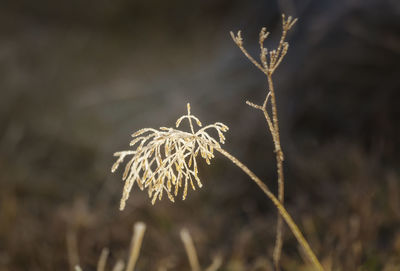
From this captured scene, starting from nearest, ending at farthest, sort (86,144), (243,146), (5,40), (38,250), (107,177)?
1. (38,250)
2. (243,146)
3. (107,177)
4. (86,144)
5. (5,40)

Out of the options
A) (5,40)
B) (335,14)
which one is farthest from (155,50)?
(335,14)

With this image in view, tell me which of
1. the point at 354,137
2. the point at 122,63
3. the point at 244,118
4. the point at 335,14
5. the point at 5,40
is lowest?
the point at 354,137

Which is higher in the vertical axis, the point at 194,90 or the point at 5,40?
the point at 5,40

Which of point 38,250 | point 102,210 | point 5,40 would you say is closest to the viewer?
point 38,250

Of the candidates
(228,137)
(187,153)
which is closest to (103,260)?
(187,153)

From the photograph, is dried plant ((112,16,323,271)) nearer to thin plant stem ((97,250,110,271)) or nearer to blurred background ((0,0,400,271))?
thin plant stem ((97,250,110,271))

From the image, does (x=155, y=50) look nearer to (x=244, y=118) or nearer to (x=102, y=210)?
(x=244, y=118)

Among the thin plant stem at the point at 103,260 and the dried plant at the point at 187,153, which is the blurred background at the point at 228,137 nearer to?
the thin plant stem at the point at 103,260

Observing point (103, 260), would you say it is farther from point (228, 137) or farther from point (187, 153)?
point (228, 137)
